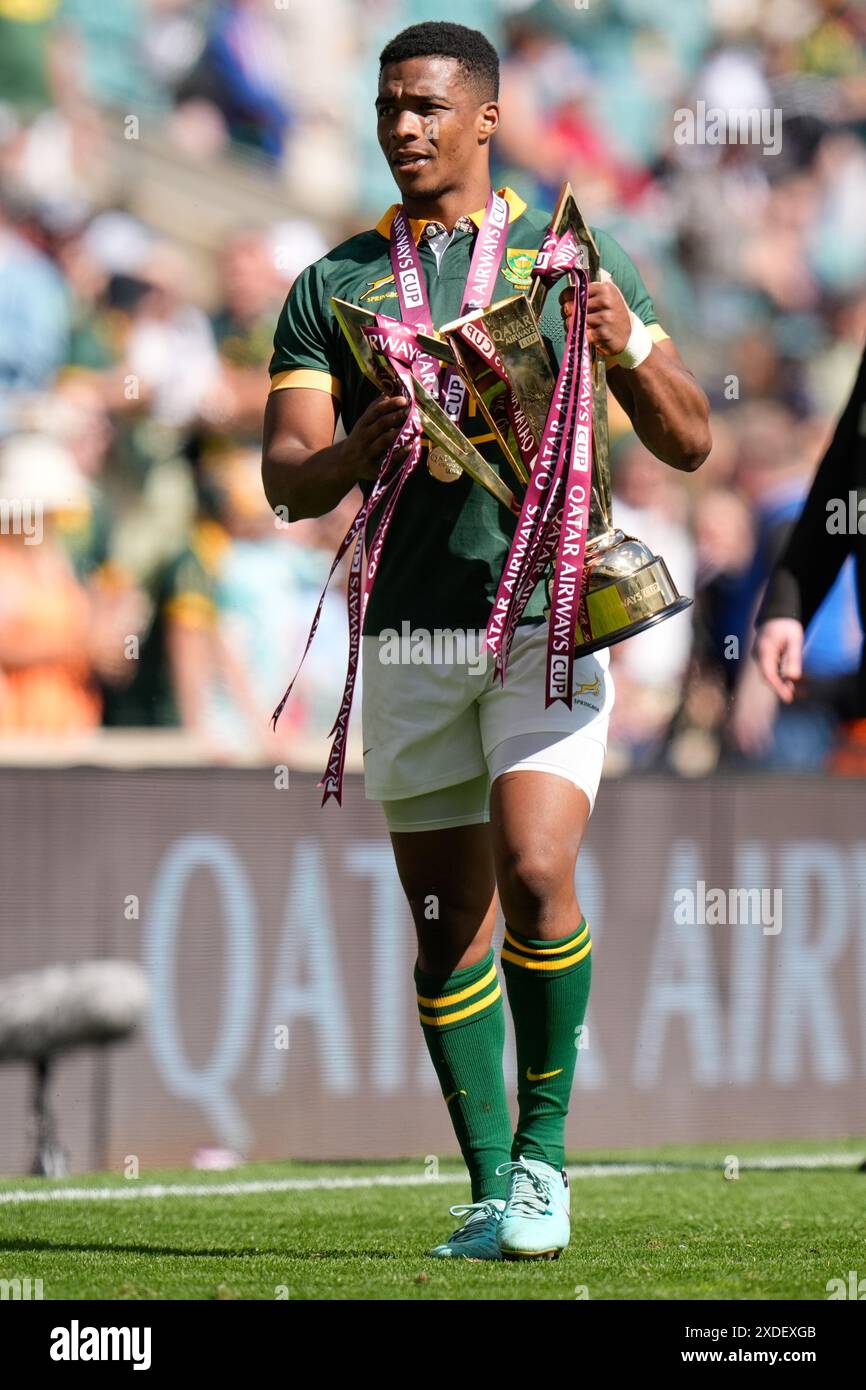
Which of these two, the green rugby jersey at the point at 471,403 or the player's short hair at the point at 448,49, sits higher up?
the player's short hair at the point at 448,49

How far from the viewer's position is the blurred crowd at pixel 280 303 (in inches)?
315

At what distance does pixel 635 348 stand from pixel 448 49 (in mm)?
765

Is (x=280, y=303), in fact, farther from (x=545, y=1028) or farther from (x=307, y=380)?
(x=545, y=1028)

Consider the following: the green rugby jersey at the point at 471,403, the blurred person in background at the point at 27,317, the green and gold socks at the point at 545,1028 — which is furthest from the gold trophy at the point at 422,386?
the blurred person in background at the point at 27,317

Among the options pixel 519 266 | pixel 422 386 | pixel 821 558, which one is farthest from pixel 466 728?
pixel 821 558

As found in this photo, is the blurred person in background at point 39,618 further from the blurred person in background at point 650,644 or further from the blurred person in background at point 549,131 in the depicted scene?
the blurred person in background at point 549,131

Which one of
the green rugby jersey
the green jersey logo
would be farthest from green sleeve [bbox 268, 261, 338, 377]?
the green jersey logo

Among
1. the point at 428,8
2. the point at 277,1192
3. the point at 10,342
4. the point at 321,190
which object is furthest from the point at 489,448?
the point at 428,8

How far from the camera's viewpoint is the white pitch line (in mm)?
5930

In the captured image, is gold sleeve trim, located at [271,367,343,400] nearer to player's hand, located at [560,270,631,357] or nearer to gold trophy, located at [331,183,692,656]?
gold trophy, located at [331,183,692,656]

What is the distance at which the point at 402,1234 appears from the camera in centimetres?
475

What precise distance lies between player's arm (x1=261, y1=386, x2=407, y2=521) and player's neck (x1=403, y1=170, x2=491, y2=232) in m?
0.44

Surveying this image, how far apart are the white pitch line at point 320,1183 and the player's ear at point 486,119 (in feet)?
10.1
